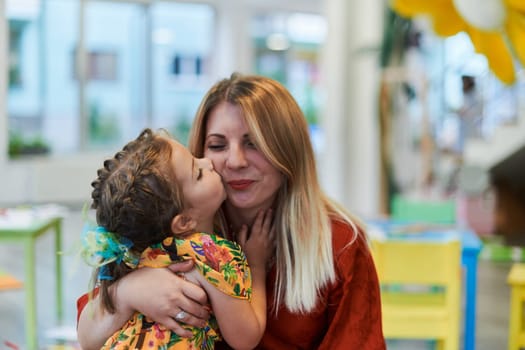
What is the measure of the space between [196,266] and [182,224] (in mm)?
87

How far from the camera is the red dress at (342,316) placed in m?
1.55

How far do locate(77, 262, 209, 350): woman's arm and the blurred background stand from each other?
2.16 m

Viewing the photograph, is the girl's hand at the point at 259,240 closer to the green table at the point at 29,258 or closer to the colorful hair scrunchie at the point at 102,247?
the colorful hair scrunchie at the point at 102,247

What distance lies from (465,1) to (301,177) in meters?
0.69

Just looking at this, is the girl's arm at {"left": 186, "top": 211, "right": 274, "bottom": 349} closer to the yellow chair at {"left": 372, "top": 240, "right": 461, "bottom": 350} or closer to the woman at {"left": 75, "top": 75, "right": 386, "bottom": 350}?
the woman at {"left": 75, "top": 75, "right": 386, "bottom": 350}

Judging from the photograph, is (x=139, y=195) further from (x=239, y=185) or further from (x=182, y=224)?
(x=239, y=185)

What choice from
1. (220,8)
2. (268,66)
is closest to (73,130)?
(220,8)

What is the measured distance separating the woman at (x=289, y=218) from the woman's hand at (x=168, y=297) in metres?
0.14

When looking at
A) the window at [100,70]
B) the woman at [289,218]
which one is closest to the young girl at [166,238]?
the woman at [289,218]

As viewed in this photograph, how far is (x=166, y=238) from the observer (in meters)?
1.39

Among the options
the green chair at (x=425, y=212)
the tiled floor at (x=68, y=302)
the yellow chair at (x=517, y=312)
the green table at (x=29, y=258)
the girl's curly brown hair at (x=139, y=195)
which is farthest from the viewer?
the green chair at (x=425, y=212)

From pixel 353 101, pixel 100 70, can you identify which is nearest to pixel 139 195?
pixel 353 101

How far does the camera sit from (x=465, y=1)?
0.95m

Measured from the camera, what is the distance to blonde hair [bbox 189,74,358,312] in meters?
1.53
